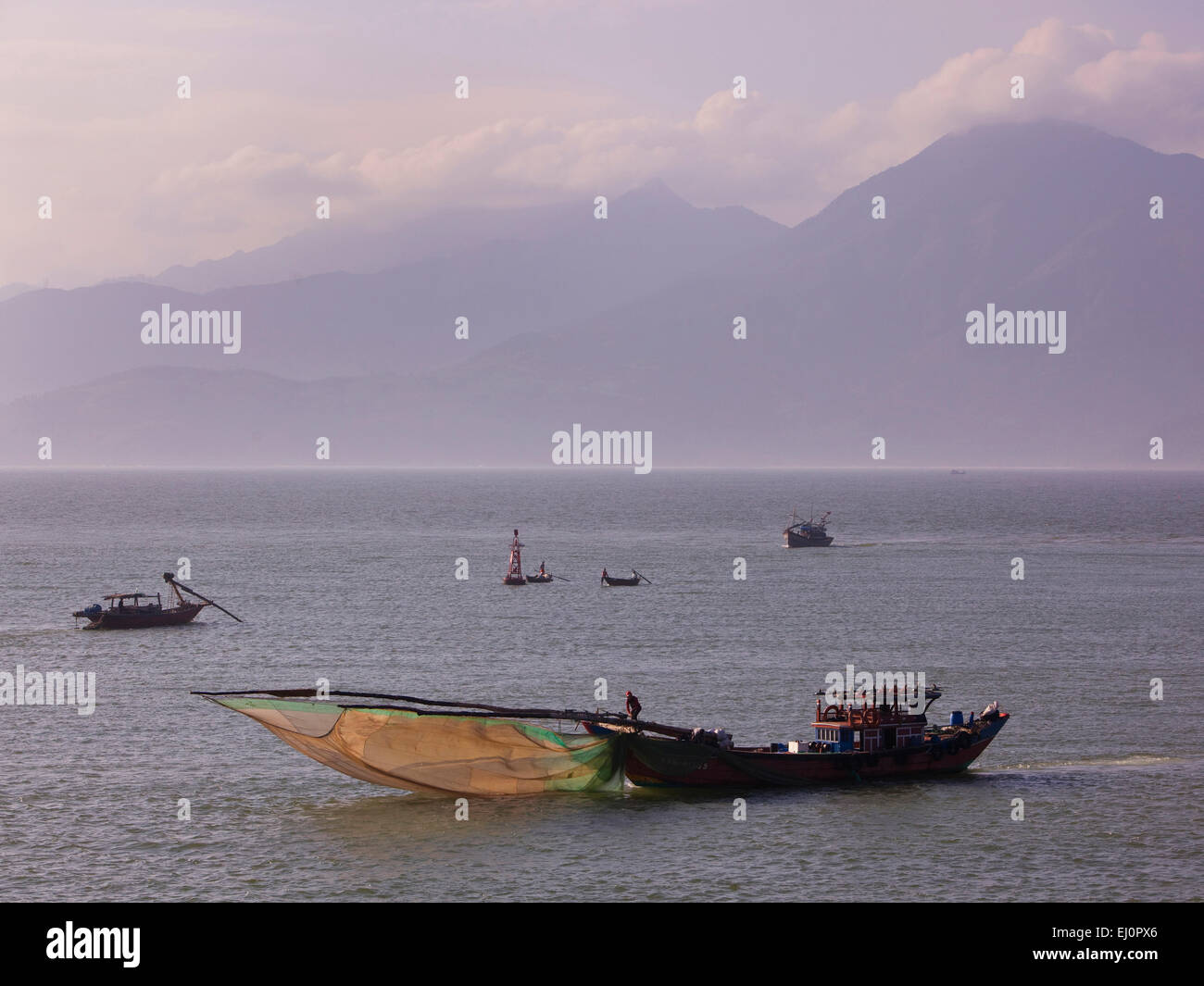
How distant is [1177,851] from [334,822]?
95.2 ft

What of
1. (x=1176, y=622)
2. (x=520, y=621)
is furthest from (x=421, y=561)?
(x=1176, y=622)

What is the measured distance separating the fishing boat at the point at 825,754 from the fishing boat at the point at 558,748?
0.12 feet

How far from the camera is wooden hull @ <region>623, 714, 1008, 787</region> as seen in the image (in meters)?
54.9

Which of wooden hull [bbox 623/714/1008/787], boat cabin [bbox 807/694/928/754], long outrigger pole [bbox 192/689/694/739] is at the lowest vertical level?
wooden hull [bbox 623/714/1008/787]

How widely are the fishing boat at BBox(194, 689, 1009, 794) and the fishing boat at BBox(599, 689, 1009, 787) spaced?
0.04m

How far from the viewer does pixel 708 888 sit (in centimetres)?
4478

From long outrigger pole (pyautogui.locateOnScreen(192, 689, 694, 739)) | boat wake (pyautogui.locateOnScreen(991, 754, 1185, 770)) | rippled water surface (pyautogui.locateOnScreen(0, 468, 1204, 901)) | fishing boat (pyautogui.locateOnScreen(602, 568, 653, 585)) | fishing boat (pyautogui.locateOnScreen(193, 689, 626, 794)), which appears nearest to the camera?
rippled water surface (pyautogui.locateOnScreen(0, 468, 1204, 901))

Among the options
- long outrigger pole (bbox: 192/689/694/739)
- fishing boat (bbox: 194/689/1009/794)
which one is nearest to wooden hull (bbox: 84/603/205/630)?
fishing boat (bbox: 194/689/1009/794)
